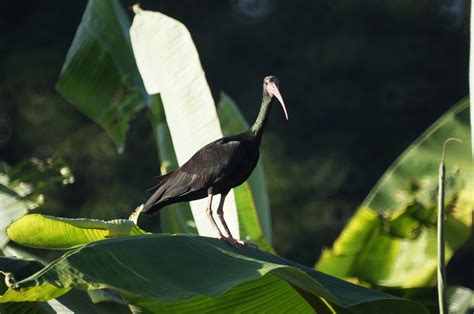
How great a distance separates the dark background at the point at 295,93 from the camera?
11844mm

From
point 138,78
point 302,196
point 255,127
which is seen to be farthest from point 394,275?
point 302,196

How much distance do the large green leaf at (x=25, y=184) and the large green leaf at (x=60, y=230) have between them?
77cm

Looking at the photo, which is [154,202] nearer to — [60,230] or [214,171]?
[214,171]

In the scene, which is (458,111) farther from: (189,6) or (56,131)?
(189,6)

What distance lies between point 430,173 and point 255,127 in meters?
1.18

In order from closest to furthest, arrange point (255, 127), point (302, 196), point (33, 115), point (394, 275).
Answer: point (255, 127) < point (394, 275) < point (302, 196) < point (33, 115)

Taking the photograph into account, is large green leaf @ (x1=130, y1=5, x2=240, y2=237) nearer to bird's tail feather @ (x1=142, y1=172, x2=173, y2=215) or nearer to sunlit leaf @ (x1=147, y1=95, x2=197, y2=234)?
sunlit leaf @ (x1=147, y1=95, x2=197, y2=234)

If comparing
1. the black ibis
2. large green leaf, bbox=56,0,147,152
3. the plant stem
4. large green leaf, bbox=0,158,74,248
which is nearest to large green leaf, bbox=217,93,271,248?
large green leaf, bbox=56,0,147,152

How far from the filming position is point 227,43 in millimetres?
14234

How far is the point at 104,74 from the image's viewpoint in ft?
17.1

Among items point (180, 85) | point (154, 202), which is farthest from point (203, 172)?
point (180, 85)

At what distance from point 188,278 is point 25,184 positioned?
1753 mm

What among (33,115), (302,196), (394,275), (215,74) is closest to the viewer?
(394,275)

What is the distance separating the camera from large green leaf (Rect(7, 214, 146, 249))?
3309 mm
